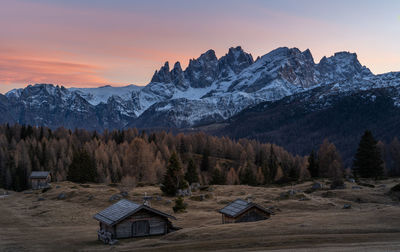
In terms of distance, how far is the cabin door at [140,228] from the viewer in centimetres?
5166

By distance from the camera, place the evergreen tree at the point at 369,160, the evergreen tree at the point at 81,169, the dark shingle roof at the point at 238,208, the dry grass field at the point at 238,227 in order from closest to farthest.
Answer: the dry grass field at the point at 238,227, the dark shingle roof at the point at 238,208, the evergreen tree at the point at 369,160, the evergreen tree at the point at 81,169

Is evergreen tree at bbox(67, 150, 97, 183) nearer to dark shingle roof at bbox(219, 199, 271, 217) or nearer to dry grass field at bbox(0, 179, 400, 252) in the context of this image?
dry grass field at bbox(0, 179, 400, 252)

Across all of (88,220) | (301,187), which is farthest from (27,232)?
(301,187)

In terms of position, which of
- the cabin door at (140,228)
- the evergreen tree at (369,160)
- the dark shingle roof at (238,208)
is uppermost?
the evergreen tree at (369,160)

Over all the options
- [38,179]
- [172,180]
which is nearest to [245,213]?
[172,180]

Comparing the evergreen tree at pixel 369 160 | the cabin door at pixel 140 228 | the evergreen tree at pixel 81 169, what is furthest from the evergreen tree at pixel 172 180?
the evergreen tree at pixel 369 160

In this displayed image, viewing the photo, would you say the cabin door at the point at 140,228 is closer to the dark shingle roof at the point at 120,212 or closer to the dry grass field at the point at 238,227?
the dark shingle roof at the point at 120,212

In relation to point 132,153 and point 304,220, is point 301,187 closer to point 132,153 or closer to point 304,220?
point 304,220

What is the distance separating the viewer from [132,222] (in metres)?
51.6

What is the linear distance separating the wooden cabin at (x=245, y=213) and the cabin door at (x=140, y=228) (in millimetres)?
10742

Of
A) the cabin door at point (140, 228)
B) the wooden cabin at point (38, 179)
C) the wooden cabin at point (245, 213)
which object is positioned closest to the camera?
the cabin door at point (140, 228)

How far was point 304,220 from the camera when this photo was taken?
160ft

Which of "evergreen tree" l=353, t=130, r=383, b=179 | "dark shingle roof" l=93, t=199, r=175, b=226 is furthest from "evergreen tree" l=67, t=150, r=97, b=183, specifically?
"evergreen tree" l=353, t=130, r=383, b=179

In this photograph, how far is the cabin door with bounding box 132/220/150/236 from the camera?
51.7 metres
